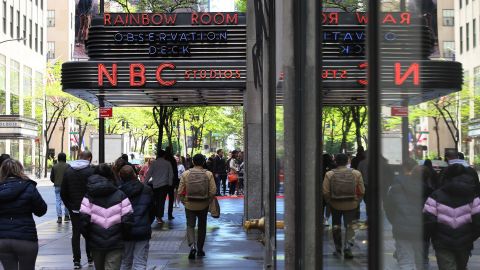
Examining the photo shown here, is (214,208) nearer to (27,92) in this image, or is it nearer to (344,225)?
(344,225)

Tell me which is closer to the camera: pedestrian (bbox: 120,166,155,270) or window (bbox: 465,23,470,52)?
window (bbox: 465,23,470,52)

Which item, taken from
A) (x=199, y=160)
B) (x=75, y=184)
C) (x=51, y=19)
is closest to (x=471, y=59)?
(x=75, y=184)

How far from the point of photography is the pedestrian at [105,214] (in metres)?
7.72

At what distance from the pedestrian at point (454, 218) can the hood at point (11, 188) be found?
6.21 metres

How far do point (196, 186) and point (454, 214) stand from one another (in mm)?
10234

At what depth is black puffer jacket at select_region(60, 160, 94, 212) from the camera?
1101 cm

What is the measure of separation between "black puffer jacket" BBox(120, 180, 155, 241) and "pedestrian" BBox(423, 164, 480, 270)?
6.41 metres

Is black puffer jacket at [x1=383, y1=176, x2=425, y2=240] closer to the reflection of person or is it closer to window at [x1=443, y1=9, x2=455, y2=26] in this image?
window at [x1=443, y1=9, x2=455, y2=26]

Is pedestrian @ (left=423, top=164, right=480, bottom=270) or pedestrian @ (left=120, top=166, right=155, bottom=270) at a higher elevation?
pedestrian @ (left=423, top=164, right=480, bottom=270)

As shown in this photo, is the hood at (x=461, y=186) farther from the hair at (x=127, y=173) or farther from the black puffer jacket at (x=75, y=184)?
the black puffer jacket at (x=75, y=184)

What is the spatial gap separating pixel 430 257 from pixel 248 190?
15.3 meters

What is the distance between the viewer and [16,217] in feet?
24.9

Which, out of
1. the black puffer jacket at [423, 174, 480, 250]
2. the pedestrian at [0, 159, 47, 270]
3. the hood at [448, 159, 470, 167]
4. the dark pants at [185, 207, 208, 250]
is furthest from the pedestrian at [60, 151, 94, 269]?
the hood at [448, 159, 470, 167]

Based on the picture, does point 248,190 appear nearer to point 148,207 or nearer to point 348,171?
point 148,207
